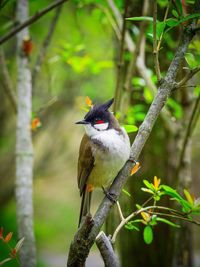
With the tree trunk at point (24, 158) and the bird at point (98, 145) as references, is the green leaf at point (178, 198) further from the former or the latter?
the tree trunk at point (24, 158)

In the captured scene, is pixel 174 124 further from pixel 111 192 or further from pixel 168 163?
pixel 111 192

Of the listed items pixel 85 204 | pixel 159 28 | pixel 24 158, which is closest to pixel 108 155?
pixel 85 204

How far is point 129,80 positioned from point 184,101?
589mm

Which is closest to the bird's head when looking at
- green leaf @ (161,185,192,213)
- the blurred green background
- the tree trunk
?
the tree trunk

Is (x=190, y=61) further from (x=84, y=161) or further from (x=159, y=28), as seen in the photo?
(x=84, y=161)

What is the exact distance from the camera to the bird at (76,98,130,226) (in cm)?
250

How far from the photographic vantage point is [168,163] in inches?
164

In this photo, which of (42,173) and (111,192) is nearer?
(111,192)

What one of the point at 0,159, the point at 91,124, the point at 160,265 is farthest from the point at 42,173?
the point at 91,124

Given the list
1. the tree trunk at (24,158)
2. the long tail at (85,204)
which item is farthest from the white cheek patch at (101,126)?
the tree trunk at (24,158)

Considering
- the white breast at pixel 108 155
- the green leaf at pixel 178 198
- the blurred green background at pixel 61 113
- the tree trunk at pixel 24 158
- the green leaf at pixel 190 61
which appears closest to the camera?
the green leaf at pixel 178 198

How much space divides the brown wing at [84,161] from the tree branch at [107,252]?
723mm

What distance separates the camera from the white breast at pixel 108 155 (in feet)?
7.76

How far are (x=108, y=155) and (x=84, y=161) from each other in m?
0.17
